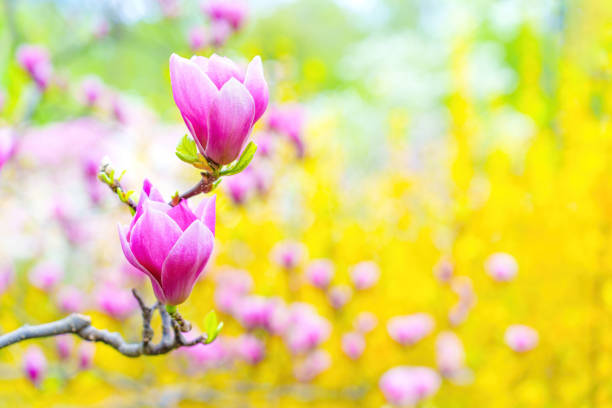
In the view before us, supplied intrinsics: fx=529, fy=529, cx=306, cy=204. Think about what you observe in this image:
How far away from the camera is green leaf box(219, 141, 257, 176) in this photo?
0.34 m

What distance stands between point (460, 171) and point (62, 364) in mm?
1036

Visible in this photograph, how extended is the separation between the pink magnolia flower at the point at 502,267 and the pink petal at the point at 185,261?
1032 mm

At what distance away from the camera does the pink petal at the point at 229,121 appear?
32cm

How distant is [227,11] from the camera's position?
1153 mm

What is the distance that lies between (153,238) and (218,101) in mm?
90

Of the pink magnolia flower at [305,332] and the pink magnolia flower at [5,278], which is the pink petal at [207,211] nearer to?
the pink magnolia flower at [305,332]

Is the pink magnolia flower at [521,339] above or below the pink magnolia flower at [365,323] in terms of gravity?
below

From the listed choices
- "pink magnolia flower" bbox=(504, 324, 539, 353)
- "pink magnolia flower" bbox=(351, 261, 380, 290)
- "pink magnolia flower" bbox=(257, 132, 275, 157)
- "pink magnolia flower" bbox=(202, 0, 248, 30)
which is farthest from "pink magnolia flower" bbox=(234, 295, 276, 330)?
"pink magnolia flower" bbox=(202, 0, 248, 30)

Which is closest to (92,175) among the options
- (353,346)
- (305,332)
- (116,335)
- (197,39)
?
(197,39)

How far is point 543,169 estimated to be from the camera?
1.27 metres

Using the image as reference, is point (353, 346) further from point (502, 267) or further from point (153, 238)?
point (153, 238)

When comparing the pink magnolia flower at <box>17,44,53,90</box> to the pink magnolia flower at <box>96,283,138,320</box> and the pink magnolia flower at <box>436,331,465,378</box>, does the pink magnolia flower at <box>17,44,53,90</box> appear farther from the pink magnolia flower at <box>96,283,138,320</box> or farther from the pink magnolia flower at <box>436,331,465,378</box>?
the pink magnolia flower at <box>436,331,465,378</box>

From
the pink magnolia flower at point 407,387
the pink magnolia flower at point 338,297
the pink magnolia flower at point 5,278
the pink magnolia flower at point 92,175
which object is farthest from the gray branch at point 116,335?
the pink magnolia flower at point 5,278

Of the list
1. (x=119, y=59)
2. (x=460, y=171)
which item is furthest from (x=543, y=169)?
(x=119, y=59)
